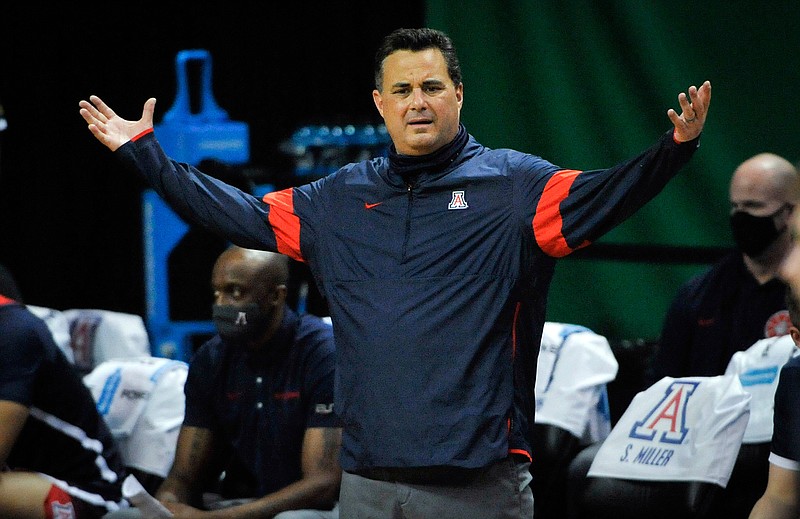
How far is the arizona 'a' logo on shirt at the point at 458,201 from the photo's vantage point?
120 inches

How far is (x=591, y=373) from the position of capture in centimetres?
462

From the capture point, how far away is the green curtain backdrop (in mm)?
5578

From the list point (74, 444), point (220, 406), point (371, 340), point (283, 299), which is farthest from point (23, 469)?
point (371, 340)

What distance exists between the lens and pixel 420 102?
122 inches

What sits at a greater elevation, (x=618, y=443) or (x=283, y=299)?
(x=283, y=299)

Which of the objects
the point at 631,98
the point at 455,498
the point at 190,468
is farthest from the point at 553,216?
the point at 631,98

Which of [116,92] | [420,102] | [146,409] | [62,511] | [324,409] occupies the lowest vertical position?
[62,511]

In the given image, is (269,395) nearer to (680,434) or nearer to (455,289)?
(680,434)

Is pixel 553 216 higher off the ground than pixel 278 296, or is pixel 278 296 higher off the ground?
pixel 553 216

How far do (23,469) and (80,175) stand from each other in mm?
2867

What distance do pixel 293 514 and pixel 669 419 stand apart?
122 cm

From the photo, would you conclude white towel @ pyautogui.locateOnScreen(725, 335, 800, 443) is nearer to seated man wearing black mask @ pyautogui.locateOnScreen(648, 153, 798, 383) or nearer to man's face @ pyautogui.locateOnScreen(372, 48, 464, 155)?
seated man wearing black mask @ pyautogui.locateOnScreen(648, 153, 798, 383)

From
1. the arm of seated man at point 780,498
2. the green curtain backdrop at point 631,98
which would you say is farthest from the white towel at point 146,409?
the arm of seated man at point 780,498

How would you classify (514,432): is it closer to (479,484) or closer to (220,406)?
(479,484)
